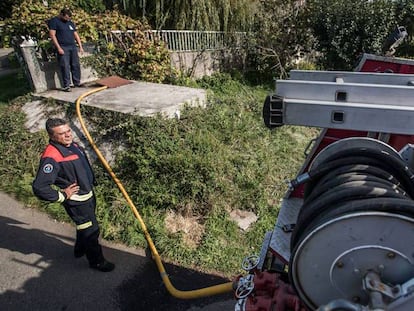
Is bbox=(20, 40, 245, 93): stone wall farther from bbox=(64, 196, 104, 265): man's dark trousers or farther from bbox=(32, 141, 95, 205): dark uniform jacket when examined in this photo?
bbox=(64, 196, 104, 265): man's dark trousers

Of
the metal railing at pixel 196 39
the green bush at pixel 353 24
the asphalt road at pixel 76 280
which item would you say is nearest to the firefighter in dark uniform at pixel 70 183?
the asphalt road at pixel 76 280

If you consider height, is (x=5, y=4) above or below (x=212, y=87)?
above

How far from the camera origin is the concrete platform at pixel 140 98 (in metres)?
5.97

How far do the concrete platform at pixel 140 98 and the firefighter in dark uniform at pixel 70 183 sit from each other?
86.5 inches

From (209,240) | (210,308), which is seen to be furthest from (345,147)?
Answer: (209,240)

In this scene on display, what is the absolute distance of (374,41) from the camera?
429 inches

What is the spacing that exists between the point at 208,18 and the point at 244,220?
7794 mm

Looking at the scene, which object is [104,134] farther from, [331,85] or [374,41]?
[374,41]

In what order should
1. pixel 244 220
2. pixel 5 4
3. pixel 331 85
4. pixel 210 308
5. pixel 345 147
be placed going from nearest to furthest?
pixel 331 85
pixel 345 147
pixel 210 308
pixel 244 220
pixel 5 4

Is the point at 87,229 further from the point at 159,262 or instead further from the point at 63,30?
the point at 63,30

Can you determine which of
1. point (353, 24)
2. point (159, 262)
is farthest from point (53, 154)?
point (353, 24)

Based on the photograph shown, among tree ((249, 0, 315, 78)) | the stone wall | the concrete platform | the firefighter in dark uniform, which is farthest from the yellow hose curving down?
tree ((249, 0, 315, 78))

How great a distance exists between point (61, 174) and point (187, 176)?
5.60ft

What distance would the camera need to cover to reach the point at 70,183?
363 cm
